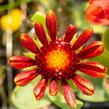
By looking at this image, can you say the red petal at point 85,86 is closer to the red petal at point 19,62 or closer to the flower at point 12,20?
the red petal at point 19,62

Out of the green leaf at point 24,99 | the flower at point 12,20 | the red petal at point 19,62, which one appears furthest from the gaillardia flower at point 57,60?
the flower at point 12,20

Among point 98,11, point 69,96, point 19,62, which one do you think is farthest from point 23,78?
point 98,11

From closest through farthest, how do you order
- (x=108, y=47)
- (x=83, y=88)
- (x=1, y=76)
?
(x=83, y=88), (x=108, y=47), (x=1, y=76)

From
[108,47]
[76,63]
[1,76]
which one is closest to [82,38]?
[76,63]

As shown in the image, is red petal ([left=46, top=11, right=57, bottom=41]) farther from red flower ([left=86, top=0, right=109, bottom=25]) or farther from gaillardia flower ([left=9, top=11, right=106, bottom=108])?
red flower ([left=86, top=0, right=109, bottom=25])

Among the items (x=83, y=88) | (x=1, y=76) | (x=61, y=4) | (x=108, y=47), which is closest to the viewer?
(x=83, y=88)

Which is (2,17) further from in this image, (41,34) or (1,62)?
(41,34)

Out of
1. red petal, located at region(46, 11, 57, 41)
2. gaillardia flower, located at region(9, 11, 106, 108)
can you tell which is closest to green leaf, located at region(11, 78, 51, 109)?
gaillardia flower, located at region(9, 11, 106, 108)
